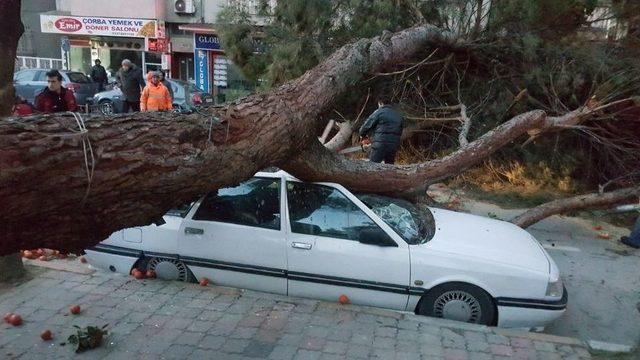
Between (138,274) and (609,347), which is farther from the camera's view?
(138,274)

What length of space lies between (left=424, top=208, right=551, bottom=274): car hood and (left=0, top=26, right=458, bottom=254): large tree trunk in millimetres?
1552

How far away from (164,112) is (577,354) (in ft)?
11.8

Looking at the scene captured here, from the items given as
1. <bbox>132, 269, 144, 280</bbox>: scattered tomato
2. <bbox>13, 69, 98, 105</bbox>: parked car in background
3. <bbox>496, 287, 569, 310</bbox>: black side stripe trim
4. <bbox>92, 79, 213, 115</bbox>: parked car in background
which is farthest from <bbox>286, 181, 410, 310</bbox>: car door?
<bbox>13, 69, 98, 105</bbox>: parked car in background

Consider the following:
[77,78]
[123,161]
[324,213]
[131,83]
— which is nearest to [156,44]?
[77,78]

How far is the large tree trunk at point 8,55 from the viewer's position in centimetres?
473

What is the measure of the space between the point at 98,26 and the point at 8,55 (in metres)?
23.0

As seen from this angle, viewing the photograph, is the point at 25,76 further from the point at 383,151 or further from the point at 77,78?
the point at 383,151

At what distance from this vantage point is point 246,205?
4988 millimetres

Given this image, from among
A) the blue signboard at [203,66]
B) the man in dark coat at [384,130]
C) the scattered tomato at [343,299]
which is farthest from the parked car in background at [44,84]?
the scattered tomato at [343,299]

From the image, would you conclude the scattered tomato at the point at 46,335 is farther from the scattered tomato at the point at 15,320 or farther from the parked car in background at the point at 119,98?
the parked car in background at the point at 119,98

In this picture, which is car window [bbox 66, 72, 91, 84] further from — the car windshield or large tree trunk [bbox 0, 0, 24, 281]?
the car windshield

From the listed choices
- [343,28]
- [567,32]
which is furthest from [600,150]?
[343,28]

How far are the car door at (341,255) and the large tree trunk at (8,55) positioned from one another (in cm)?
261

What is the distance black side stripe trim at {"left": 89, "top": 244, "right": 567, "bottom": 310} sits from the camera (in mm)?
4500
